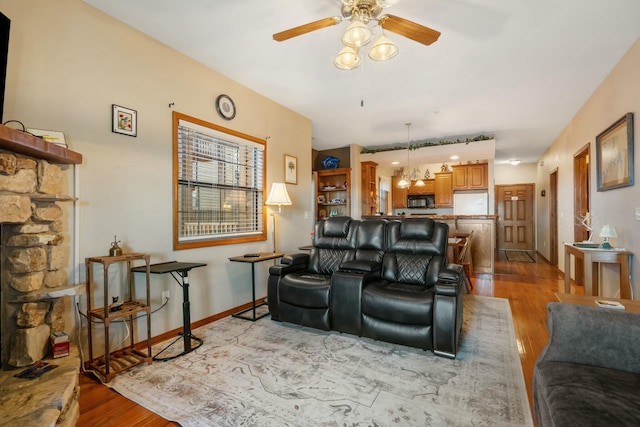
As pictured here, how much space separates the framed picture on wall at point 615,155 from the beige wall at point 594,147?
2.7 inches

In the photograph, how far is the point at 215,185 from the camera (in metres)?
3.35

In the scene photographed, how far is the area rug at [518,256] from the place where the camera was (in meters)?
7.28

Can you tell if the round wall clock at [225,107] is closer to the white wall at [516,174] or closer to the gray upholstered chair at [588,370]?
the gray upholstered chair at [588,370]

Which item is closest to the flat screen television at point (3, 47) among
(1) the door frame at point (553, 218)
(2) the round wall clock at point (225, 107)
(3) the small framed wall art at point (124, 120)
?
(3) the small framed wall art at point (124, 120)

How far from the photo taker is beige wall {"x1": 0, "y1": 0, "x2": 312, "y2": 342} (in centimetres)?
203

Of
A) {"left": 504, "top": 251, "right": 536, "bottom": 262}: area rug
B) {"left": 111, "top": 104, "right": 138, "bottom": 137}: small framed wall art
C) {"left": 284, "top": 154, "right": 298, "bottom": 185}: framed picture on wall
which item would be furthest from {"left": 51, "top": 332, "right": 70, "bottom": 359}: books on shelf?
{"left": 504, "top": 251, "right": 536, "bottom": 262}: area rug

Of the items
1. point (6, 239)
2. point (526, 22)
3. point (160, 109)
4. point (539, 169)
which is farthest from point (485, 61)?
point (539, 169)

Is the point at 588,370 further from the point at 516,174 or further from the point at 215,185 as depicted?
the point at 516,174

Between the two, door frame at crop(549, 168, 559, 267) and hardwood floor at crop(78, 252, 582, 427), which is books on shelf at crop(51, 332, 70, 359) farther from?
door frame at crop(549, 168, 559, 267)

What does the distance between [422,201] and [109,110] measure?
7.70 metres

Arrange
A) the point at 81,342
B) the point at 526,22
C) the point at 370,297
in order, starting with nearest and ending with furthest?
1. the point at 81,342
2. the point at 526,22
3. the point at 370,297

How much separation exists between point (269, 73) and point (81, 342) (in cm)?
302

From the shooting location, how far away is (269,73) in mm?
3328

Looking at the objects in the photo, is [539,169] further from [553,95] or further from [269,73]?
[269,73]
